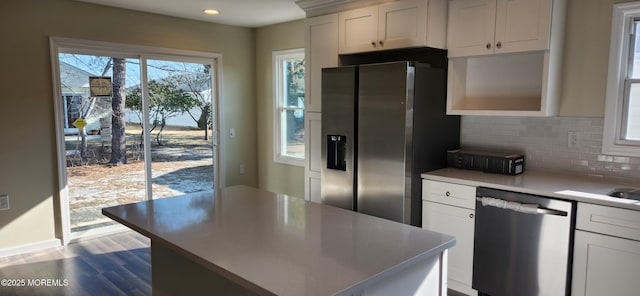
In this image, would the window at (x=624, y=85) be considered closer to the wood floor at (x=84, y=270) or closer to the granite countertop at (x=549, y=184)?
the granite countertop at (x=549, y=184)

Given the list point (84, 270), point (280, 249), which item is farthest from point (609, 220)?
point (84, 270)

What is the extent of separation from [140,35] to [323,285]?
4.01 metres

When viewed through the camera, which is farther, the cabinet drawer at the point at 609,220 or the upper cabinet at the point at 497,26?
the upper cabinet at the point at 497,26

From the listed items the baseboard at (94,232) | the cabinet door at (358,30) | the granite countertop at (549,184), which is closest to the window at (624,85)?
the granite countertop at (549,184)

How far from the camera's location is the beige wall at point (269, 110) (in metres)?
4.98

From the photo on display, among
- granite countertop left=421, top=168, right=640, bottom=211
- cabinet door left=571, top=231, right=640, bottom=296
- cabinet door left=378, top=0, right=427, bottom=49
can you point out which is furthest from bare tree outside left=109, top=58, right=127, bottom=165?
cabinet door left=571, top=231, right=640, bottom=296

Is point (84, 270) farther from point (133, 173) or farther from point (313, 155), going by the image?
point (313, 155)

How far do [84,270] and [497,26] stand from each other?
3.75 metres

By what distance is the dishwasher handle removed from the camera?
245cm

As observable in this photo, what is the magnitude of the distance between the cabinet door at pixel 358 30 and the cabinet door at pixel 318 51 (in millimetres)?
80

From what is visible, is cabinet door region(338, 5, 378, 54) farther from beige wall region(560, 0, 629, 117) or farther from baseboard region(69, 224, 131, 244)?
baseboard region(69, 224, 131, 244)

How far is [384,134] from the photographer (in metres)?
3.13

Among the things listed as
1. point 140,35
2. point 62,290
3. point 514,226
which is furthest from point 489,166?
point 140,35

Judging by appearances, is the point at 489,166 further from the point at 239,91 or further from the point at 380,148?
the point at 239,91
